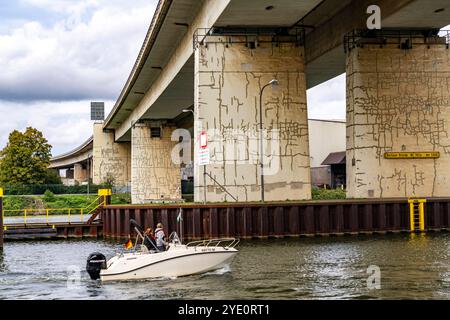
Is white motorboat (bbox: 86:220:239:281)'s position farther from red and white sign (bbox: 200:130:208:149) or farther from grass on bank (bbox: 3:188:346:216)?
grass on bank (bbox: 3:188:346:216)

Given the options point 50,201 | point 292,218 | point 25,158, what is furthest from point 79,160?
point 292,218

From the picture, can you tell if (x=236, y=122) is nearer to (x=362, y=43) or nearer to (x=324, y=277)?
(x=362, y=43)

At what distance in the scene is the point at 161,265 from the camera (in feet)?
77.7

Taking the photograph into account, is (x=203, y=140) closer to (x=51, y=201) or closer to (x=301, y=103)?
(x=301, y=103)

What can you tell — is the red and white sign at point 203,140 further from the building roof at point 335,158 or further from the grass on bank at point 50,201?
the grass on bank at point 50,201

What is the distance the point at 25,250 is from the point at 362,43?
21.7 meters

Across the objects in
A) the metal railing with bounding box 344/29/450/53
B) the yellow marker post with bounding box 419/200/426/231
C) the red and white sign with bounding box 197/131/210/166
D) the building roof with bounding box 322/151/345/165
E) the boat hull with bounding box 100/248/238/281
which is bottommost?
the boat hull with bounding box 100/248/238/281

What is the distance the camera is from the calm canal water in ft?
67.9

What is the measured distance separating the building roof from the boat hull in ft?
214

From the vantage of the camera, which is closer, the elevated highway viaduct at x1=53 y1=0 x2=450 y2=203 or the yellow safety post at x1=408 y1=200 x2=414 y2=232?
the yellow safety post at x1=408 y1=200 x2=414 y2=232

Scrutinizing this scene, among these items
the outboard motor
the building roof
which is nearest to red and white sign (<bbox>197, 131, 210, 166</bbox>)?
the outboard motor

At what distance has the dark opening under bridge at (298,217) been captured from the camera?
37.3 metres

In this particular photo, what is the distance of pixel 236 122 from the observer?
40.7 meters
